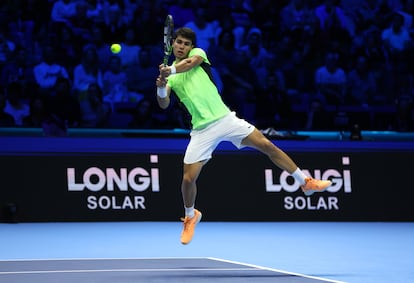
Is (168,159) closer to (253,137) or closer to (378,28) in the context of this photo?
(253,137)

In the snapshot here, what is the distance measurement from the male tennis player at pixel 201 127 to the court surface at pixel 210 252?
70cm

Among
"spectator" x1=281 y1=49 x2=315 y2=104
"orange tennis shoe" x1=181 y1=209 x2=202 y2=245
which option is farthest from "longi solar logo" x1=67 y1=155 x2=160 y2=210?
"orange tennis shoe" x1=181 y1=209 x2=202 y2=245

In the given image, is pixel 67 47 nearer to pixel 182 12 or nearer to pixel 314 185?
pixel 182 12

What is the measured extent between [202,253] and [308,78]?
6.88m

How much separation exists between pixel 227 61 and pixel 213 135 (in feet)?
21.4

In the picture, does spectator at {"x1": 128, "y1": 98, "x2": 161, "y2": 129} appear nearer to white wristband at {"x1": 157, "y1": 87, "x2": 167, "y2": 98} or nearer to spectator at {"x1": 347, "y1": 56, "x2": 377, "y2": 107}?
spectator at {"x1": 347, "y1": 56, "x2": 377, "y2": 107}

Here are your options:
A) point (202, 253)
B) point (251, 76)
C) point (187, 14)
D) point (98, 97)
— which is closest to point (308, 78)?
point (251, 76)

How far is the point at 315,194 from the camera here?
13258 millimetres

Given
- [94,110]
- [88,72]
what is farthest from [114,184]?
[88,72]

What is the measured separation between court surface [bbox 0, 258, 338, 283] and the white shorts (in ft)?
3.13

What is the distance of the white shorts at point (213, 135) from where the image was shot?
8.91m

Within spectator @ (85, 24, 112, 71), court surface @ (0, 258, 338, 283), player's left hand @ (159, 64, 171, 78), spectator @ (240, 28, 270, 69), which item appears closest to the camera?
court surface @ (0, 258, 338, 283)

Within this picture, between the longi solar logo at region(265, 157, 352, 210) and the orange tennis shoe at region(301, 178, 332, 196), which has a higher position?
the orange tennis shoe at region(301, 178, 332, 196)

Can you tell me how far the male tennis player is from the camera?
8891 mm
